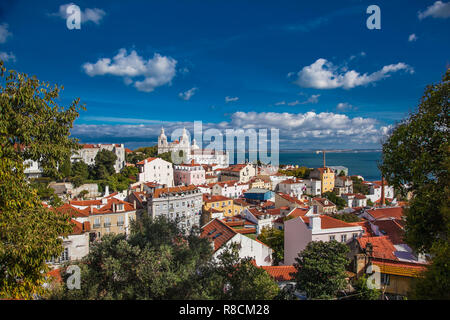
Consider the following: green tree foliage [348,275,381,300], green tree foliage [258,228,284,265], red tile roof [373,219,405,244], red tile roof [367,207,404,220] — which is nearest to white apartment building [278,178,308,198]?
red tile roof [367,207,404,220]

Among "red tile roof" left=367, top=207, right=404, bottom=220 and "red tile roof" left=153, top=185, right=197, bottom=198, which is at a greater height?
"red tile roof" left=153, top=185, right=197, bottom=198

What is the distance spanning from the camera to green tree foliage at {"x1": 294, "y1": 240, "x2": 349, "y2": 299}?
8.41m

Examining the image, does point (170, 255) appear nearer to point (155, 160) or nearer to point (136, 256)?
point (136, 256)

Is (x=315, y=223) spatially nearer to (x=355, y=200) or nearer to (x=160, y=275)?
(x=160, y=275)

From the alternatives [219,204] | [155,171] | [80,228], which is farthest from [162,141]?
[80,228]

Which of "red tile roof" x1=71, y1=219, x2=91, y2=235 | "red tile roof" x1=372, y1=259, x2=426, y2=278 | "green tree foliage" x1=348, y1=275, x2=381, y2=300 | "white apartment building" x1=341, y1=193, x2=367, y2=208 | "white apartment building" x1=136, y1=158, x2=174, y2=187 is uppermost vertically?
"white apartment building" x1=136, y1=158, x2=174, y2=187

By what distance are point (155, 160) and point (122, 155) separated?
11.6 metres

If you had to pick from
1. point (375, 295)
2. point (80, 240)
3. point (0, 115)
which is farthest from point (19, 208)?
point (80, 240)

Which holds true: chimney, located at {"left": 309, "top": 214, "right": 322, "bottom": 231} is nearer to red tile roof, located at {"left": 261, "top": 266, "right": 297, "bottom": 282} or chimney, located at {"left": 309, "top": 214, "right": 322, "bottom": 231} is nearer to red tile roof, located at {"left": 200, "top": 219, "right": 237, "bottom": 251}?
red tile roof, located at {"left": 261, "top": 266, "right": 297, "bottom": 282}

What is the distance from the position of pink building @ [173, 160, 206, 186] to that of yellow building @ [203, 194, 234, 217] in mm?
19962

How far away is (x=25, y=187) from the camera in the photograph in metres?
5.09

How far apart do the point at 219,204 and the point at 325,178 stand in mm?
32456

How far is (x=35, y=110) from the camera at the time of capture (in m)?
5.44
